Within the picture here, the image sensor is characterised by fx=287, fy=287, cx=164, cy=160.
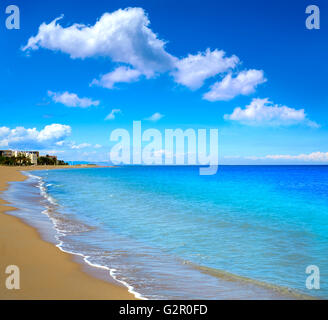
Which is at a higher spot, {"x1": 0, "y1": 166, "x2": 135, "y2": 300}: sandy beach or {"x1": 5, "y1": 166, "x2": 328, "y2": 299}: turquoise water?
{"x1": 0, "y1": 166, "x2": 135, "y2": 300}: sandy beach

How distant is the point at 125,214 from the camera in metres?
19.4

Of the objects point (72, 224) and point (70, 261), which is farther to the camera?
point (72, 224)

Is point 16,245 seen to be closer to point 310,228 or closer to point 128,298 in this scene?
point 128,298

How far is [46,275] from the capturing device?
24.4ft

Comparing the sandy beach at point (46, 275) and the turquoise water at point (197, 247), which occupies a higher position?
the sandy beach at point (46, 275)

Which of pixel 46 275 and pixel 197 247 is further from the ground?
pixel 46 275

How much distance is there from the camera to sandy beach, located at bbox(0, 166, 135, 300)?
631cm

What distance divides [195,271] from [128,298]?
2.92 meters

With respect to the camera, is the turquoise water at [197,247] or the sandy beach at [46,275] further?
the turquoise water at [197,247]

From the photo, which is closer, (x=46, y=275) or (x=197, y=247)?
(x=46, y=275)

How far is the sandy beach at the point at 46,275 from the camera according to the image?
248 inches

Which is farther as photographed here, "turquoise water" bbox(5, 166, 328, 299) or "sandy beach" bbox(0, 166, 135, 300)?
"turquoise water" bbox(5, 166, 328, 299)
